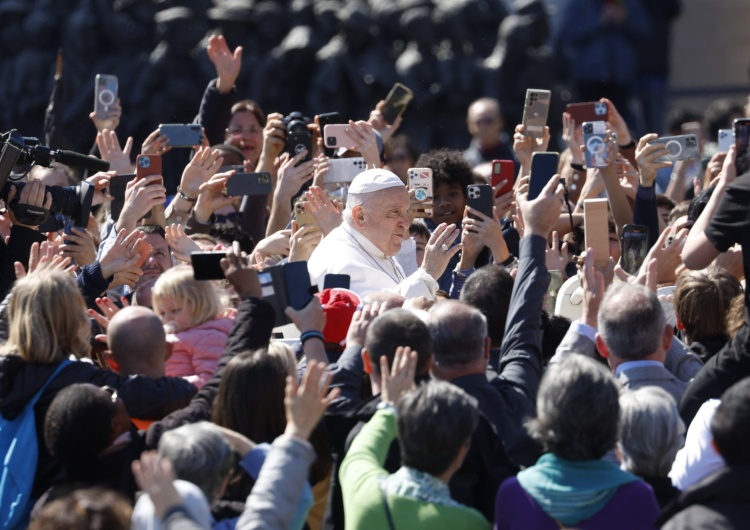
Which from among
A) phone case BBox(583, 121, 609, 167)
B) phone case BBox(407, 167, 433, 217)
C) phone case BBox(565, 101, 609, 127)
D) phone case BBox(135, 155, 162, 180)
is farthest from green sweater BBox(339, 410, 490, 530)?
phone case BBox(565, 101, 609, 127)

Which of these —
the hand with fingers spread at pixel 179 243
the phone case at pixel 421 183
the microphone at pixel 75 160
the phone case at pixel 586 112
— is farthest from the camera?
the phone case at pixel 586 112

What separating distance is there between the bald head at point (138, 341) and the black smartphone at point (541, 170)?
1.58m

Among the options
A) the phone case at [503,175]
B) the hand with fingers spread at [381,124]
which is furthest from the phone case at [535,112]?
the hand with fingers spread at [381,124]

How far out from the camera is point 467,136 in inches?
593

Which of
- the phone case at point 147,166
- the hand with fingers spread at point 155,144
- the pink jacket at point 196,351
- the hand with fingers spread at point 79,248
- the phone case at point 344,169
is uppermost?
the hand with fingers spread at point 155,144

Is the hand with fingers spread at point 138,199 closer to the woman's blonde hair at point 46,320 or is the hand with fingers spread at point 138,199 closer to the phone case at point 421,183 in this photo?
the phone case at point 421,183

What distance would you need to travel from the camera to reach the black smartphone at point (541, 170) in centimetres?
522

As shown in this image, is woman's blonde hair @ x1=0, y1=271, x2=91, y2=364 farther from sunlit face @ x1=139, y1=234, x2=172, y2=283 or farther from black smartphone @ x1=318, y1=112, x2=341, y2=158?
black smartphone @ x1=318, y1=112, x2=341, y2=158

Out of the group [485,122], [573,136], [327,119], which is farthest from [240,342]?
[485,122]

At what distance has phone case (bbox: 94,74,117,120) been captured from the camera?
7070 mm

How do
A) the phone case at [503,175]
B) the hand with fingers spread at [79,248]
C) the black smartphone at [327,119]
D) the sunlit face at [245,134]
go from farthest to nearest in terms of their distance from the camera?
1. the sunlit face at [245,134]
2. the black smartphone at [327,119]
3. the phone case at [503,175]
4. the hand with fingers spread at [79,248]

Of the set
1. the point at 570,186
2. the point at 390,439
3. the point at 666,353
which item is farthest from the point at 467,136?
the point at 390,439

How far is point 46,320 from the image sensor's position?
4.09 metres

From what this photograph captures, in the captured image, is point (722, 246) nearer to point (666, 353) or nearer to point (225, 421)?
point (666, 353)
